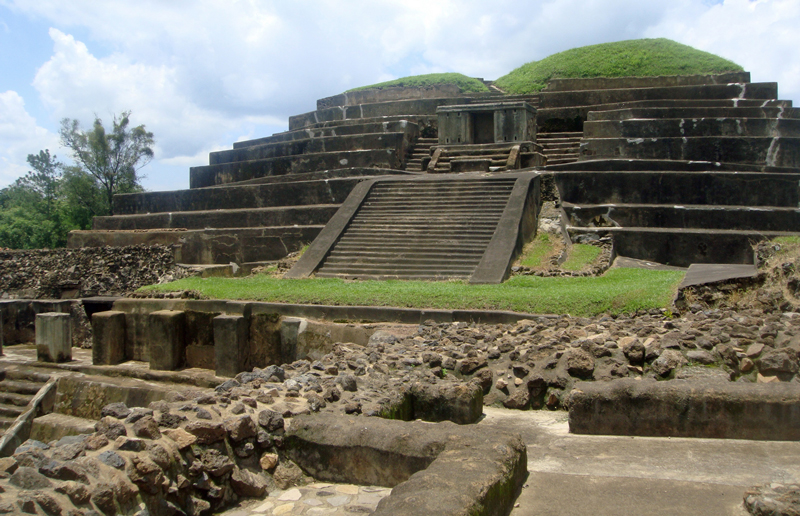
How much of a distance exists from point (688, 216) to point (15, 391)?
11.7m

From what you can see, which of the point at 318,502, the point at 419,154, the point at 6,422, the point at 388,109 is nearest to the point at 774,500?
the point at 318,502

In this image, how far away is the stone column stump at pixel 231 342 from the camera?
8617mm

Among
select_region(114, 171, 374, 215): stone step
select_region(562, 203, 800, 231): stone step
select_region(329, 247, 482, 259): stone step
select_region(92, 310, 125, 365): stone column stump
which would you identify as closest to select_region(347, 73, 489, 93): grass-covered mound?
select_region(114, 171, 374, 215): stone step

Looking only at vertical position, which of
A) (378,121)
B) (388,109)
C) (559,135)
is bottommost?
(559,135)

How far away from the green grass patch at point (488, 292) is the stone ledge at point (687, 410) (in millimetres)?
2868

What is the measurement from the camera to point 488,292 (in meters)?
8.16

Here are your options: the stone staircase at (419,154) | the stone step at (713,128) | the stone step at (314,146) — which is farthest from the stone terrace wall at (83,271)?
the stone step at (713,128)

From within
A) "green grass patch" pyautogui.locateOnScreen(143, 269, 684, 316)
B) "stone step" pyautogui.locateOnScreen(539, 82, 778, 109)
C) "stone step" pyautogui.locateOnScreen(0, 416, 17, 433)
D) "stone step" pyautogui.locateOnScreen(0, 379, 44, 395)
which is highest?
"stone step" pyautogui.locateOnScreen(539, 82, 778, 109)

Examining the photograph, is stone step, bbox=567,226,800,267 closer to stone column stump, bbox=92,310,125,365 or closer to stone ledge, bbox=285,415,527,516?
stone column stump, bbox=92,310,125,365

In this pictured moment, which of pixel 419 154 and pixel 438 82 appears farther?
pixel 438 82

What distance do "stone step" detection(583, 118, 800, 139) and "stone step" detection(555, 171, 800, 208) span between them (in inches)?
114

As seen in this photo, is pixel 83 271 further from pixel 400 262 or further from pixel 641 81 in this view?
pixel 641 81

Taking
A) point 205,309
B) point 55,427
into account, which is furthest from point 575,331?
point 55,427

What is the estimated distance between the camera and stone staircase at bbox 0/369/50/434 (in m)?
9.76
